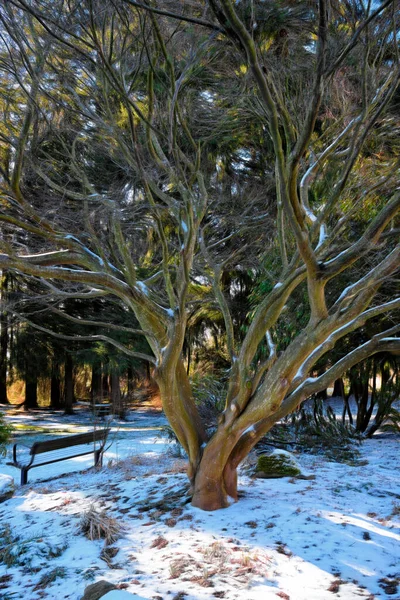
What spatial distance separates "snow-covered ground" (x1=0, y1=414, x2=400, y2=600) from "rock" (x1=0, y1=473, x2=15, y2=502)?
159mm

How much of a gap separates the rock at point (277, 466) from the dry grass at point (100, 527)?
2111mm

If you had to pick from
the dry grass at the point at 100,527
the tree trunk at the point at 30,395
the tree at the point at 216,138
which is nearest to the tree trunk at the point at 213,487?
the tree at the point at 216,138

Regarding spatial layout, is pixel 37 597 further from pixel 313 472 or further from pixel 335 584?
pixel 313 472

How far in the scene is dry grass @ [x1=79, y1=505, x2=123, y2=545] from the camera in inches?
169

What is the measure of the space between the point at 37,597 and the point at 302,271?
142 inches

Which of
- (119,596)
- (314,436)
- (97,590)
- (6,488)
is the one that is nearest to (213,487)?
(97,590)

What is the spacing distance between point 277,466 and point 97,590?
11.1 feet

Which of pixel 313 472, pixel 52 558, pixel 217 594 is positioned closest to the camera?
Result: pixel 217 594

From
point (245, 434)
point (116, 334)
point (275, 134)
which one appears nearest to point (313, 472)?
point (245, 434)

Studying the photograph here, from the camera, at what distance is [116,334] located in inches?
658

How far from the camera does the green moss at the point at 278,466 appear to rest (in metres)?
5.93

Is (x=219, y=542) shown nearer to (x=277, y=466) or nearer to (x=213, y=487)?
(x=213, y=487)

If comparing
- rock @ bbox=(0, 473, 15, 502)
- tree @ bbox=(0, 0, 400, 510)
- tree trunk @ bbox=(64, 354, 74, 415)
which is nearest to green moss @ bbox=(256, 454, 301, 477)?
tree @ bbox=(0, 0, 400, 510)

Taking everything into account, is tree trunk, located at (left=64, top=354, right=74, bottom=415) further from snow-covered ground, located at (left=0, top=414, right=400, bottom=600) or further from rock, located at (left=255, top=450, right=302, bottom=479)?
rock, located at (left=255, top=450, right=302, bottom=479)
